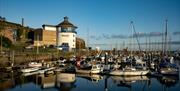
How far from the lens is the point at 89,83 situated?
40.5m

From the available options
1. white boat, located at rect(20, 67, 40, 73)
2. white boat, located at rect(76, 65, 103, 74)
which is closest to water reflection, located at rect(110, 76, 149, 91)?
white boat, located at rect(76, 65, 103, 74)

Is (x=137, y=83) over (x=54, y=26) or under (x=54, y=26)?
under

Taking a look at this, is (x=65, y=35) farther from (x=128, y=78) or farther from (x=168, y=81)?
(x=168, y=81)

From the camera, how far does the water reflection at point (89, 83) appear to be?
3631 cm

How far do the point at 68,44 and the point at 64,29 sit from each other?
5233mm

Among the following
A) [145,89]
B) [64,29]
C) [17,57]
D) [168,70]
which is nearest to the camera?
[145,89]

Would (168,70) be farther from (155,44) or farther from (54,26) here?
(54,26)

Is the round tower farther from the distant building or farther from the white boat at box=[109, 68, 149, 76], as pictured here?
the white boat at box=[109, 68, 149, 76]

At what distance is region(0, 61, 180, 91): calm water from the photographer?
36.1 metres

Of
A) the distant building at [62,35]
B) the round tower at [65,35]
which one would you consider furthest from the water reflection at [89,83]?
the round tower at [65,35]

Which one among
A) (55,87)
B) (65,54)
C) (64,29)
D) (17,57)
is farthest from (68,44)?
(55,87)

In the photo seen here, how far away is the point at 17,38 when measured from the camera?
8300cm

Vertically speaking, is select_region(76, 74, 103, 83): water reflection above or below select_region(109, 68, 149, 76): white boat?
below

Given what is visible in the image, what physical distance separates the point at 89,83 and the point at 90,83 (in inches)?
5.6
